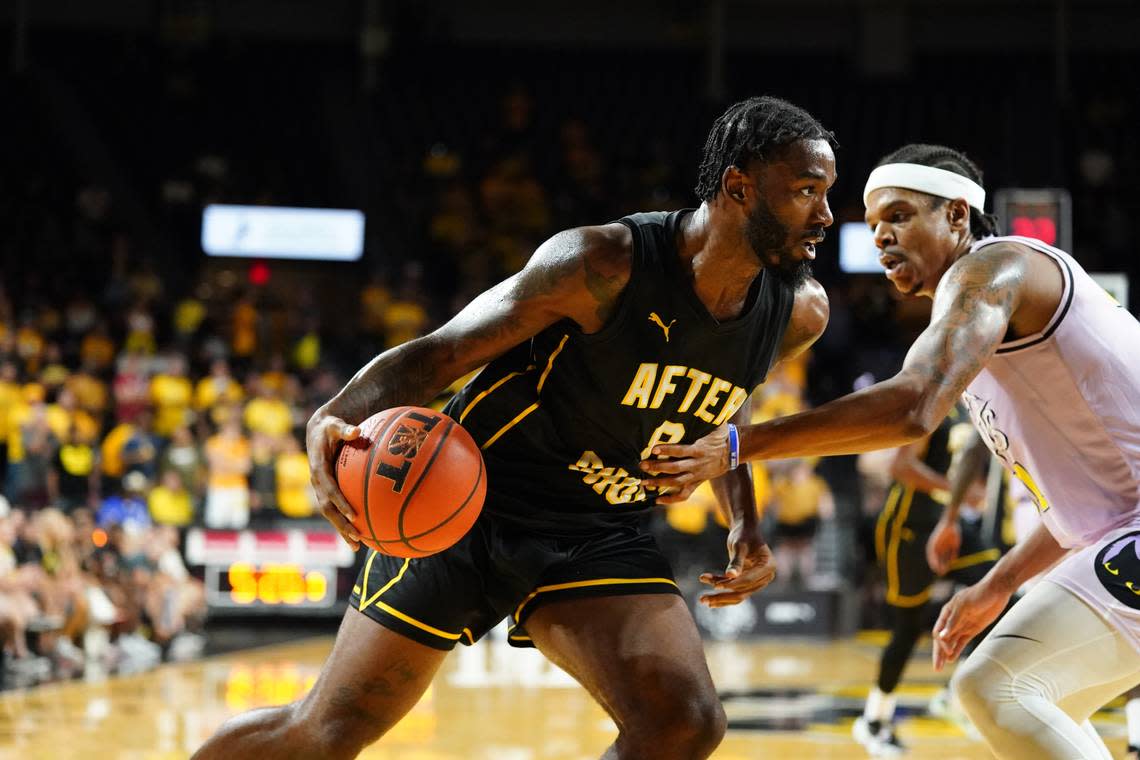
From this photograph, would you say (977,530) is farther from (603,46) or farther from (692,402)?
(603,46)

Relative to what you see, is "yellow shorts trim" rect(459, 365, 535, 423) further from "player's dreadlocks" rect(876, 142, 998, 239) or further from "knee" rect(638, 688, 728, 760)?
"player's dreadlocks" rect(876, 142, 998, 239)

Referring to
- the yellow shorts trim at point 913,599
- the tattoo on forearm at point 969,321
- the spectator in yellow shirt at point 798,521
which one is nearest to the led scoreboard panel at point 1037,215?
the yellow shorts trim at point 913,599

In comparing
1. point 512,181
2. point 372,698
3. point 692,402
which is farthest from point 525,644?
point 512,181

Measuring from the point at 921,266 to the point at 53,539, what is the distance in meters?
8.26

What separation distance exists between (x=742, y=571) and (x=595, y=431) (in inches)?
22.8

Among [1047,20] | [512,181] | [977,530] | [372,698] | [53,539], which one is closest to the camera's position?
[372,698]

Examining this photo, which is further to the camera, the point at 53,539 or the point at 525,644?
the point at 53,539

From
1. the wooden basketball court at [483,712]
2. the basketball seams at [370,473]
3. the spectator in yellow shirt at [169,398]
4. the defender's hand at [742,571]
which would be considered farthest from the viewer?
the spectator in yellow shirt at [169,398]

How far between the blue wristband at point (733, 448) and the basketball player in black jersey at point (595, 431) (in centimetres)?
68

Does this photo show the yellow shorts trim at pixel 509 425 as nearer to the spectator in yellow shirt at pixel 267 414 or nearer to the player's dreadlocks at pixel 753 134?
the player's dreadlocks at pixel 753 134

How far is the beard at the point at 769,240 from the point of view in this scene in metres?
3.69

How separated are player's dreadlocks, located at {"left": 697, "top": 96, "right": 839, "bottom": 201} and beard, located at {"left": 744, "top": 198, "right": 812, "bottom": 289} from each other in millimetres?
139

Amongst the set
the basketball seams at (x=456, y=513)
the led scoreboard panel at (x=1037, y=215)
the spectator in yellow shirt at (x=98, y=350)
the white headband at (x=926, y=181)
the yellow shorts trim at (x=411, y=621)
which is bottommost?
the yellow shorts trim at (x=411, y=621)

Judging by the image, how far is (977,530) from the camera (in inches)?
313
